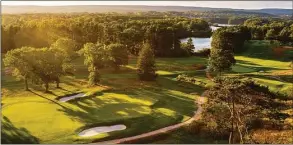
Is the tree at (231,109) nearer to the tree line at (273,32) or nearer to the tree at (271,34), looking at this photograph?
the tree line at (273,32)

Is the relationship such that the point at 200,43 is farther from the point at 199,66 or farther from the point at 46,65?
the point at 46,65

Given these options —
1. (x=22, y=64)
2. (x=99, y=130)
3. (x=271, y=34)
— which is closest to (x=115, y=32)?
(x=22, y=64)

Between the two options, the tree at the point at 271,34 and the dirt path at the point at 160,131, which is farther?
the tree at the point at 271,34

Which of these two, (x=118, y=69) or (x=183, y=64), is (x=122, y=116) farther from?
(x=183, y=64)

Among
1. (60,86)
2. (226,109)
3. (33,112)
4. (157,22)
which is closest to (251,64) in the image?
(157,22)

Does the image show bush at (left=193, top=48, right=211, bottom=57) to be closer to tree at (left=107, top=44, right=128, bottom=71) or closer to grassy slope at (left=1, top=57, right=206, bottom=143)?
grassy slope at (left=1, top=57, right=206, bottom=143)

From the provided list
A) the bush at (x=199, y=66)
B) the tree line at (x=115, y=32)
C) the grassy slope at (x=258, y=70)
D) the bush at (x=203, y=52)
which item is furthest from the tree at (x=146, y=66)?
the bush at (x=203, y=52)

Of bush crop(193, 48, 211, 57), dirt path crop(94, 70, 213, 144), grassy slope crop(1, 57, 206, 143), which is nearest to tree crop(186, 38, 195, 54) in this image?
bush crop(193, 48, 211, 57)
